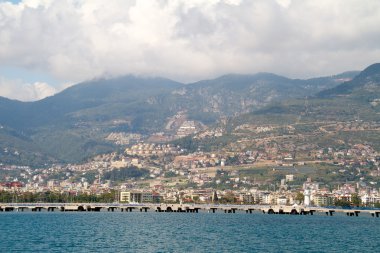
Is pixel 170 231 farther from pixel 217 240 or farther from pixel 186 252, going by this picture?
pixel 186 252

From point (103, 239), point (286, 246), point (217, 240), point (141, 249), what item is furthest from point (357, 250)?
→ point (103, 239)

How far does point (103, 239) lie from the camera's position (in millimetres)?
96062

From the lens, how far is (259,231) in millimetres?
118250

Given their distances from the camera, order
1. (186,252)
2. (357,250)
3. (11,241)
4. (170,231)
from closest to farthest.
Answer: (186,252) → (357,250) → (11,241) → (170,231)

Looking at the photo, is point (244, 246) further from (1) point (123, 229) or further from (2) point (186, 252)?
(1) point (123, 229)

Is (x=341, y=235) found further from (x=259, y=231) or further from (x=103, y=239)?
(x=103, y=239)

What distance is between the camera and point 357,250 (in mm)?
87312

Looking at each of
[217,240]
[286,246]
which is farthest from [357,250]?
[217,240]

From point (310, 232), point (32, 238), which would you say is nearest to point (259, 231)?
point (310, 232)

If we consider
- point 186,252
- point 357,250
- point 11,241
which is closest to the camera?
point 186,252

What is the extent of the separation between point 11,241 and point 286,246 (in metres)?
32.9

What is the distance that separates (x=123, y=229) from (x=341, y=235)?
32.2 m

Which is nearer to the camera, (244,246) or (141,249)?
(141,249)

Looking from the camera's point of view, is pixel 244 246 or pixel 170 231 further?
pixel 170 231
